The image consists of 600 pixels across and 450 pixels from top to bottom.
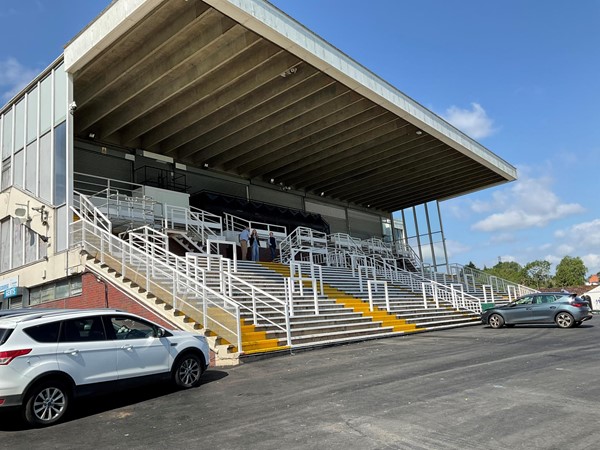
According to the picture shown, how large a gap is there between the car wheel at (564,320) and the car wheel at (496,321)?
73.1 inches

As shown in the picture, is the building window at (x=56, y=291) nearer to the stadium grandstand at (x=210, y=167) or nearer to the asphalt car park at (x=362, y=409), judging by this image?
the stadium grandstand at (x=210, y=167)

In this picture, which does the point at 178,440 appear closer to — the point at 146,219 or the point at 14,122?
the point at 146,219

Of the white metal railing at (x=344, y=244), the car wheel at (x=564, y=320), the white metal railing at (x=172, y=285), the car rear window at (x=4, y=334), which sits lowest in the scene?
the car wheel at (x=564, y=320)

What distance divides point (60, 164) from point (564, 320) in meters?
18.8

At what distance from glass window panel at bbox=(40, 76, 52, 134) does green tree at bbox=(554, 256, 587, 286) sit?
85272 millimetres

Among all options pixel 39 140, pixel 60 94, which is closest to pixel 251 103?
pixel 60 94

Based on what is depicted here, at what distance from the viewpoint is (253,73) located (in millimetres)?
19625

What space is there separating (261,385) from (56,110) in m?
15.1

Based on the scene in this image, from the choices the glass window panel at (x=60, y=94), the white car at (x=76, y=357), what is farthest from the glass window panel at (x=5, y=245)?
the white car at (x=76, y=357)

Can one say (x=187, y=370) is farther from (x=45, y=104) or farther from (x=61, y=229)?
(x=45, y=104)

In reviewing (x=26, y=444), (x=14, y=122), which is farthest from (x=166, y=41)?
(x=26, y=444)

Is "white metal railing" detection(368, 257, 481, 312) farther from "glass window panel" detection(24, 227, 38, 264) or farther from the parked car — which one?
"glass window panel" detection(24, 227, 38, 264)

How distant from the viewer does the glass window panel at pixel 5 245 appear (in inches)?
794

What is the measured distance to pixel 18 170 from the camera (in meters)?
20.1
